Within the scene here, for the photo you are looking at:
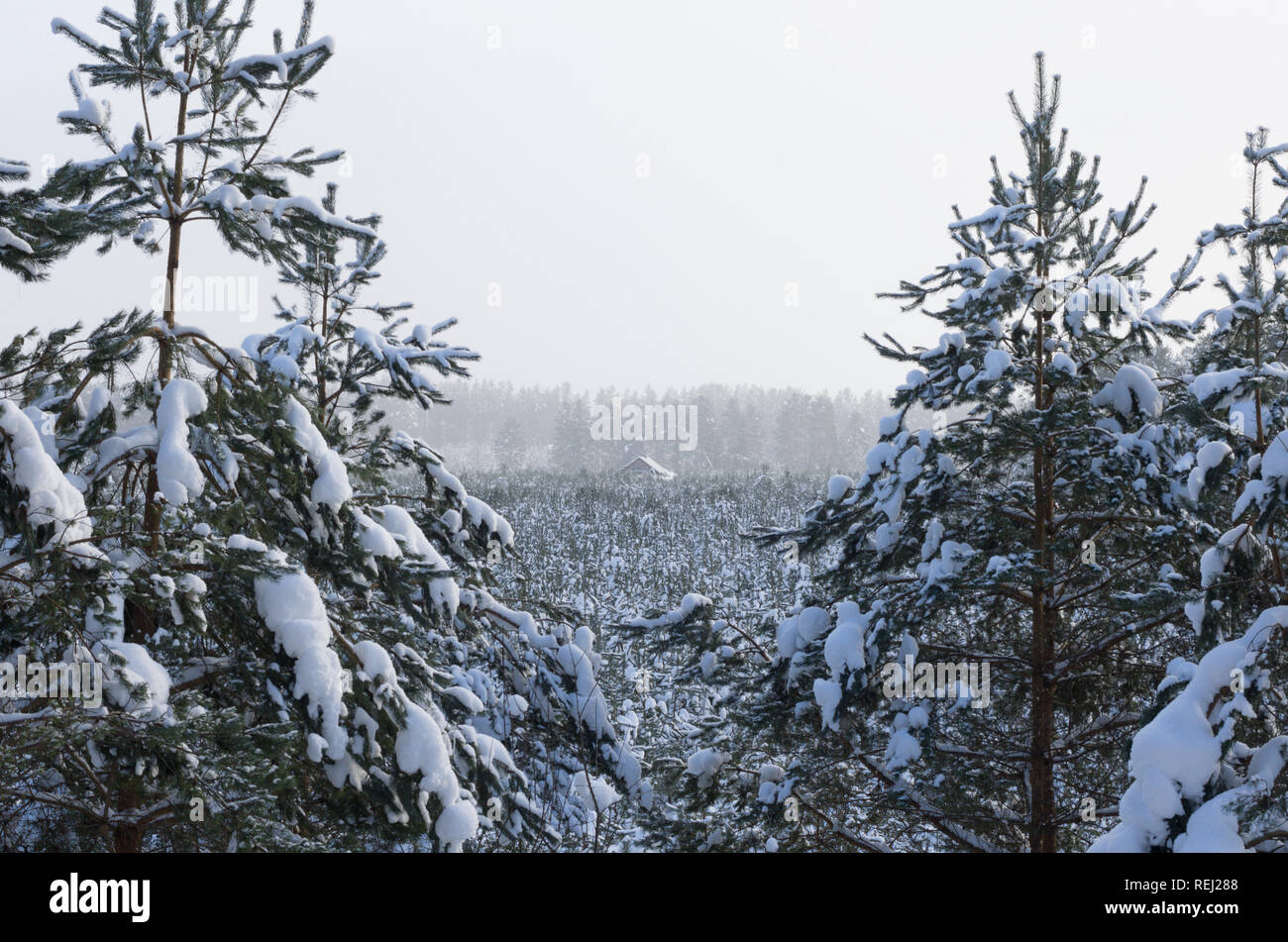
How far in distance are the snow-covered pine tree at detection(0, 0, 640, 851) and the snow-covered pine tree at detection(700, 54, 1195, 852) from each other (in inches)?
109

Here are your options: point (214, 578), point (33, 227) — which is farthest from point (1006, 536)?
point (33, 227)

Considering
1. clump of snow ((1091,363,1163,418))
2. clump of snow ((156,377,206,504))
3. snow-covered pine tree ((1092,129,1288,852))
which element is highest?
clump of snow ((1091,363,1163,418))

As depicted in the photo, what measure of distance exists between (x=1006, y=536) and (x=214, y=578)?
5768mm

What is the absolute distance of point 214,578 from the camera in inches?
180

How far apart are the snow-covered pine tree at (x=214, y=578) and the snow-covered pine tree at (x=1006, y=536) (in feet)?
9.10

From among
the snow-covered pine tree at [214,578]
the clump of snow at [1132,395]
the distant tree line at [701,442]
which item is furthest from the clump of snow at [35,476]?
the distant tree line at [701,442]

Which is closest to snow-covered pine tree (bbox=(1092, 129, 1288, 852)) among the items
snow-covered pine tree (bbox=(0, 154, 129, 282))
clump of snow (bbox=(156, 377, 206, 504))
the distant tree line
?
clump of snow (bbox=(156, 377, 206, 504))

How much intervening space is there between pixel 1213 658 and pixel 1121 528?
3637mm

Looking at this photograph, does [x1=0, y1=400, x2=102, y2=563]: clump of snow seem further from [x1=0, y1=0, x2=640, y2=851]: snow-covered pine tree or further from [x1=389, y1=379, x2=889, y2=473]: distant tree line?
[x1=389, y1=379, x2=889, y2=473]: distant tree line

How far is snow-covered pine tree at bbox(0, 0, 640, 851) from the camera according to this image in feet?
13.2

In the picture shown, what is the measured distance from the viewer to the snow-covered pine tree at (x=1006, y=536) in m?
6.62

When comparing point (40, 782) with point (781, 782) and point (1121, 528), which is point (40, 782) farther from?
point (1121, 528)
